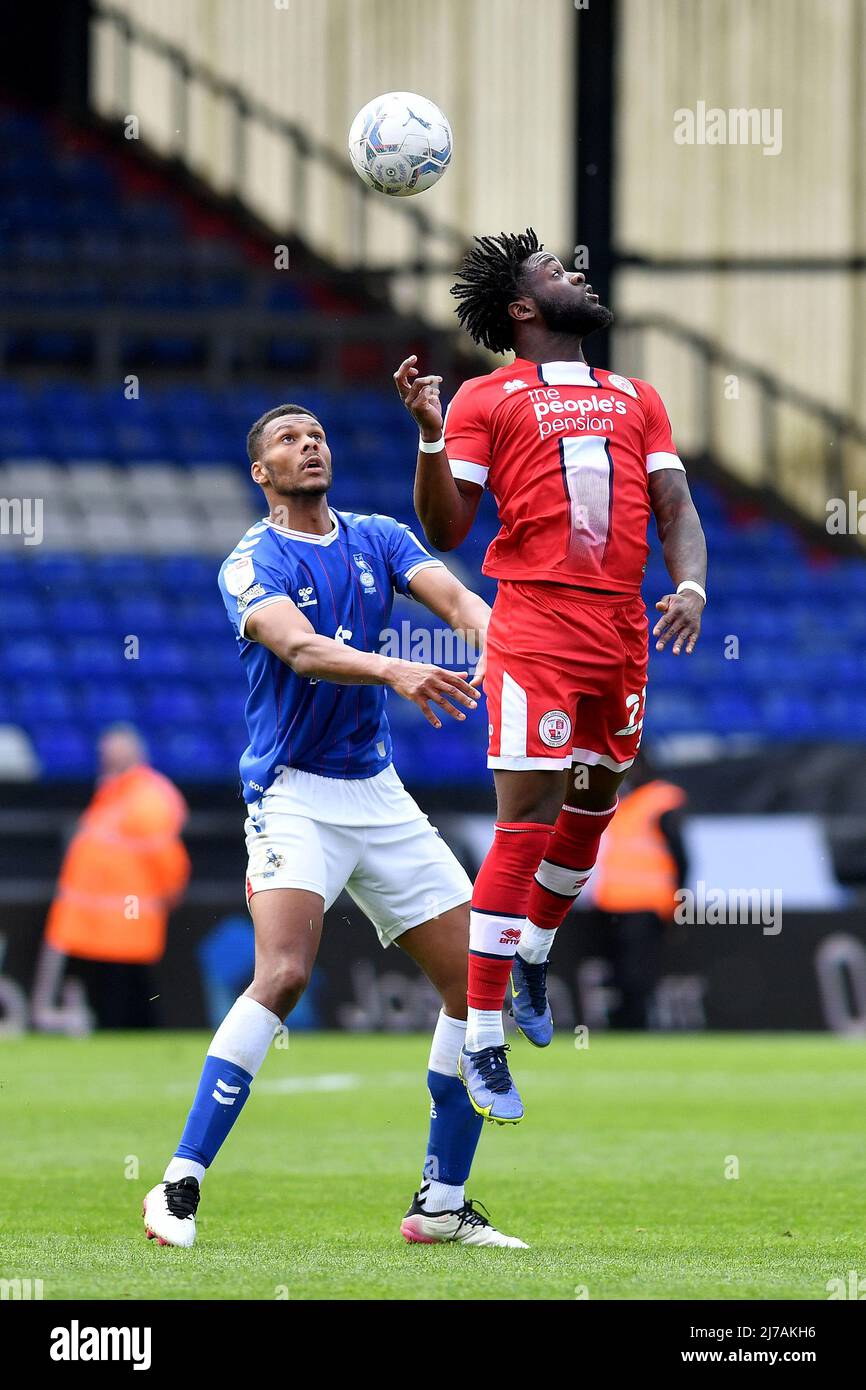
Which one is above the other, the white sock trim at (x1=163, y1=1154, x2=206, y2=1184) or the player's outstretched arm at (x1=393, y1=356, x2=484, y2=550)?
the player's outstretched arm at (x1=393, y1=356, x2=484, y2=550)

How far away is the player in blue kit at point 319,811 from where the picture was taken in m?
6.04

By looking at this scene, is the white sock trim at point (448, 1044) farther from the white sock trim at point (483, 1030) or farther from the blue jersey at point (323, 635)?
the blue jersey at point (323, 635)

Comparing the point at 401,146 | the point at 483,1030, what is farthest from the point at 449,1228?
the point at 401,146

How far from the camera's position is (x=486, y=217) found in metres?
21.9

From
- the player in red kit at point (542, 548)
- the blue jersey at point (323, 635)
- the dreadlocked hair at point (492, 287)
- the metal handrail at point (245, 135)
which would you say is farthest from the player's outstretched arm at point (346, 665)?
the metal handrail at point (245, 135)

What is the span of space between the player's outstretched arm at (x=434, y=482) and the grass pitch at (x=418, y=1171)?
6.57 ft

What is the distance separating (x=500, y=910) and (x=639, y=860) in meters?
8.71

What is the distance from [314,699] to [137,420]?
1451 centimetres

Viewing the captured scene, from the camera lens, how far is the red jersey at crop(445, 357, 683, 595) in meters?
6.12

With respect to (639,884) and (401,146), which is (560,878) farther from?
(639,884)

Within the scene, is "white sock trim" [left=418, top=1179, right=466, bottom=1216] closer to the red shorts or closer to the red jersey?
the red shorts
